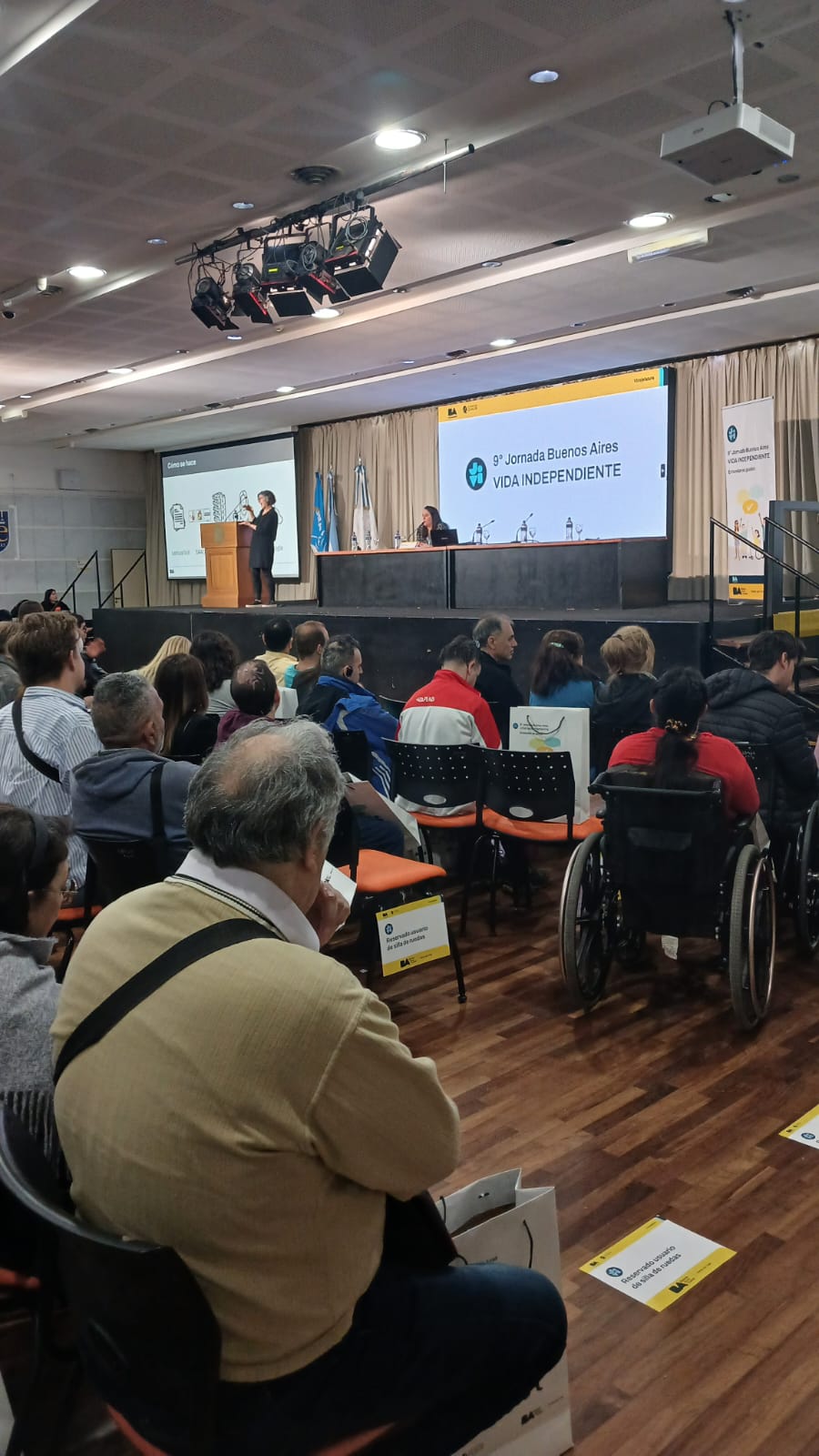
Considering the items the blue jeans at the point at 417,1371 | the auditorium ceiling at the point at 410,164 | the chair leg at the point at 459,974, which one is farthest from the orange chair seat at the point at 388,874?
the auditorium ceiling at the point at 410,164

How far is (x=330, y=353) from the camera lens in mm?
9383

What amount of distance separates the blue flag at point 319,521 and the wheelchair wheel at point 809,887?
10.5 metres

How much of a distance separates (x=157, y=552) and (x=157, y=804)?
1452cm

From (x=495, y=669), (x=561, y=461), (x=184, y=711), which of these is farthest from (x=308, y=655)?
(x=561, y=461)

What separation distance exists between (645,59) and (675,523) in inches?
262

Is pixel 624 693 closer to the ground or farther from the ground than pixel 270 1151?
farther from the ground

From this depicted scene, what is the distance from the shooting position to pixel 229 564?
12.6m

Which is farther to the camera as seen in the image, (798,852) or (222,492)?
(222,492)

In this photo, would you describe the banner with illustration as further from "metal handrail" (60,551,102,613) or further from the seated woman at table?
"metal handrail" (60,551,102,613)

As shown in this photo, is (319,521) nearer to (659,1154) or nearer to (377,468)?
(377,468)

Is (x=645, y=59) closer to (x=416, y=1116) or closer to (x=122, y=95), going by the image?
(x=122, y=95)

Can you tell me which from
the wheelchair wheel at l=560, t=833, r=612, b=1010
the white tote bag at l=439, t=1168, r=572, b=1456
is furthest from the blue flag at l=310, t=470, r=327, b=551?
the white tote bag at l=439, t=1168, r=572, b=1456

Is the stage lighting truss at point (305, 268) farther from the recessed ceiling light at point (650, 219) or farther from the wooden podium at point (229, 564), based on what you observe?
the wooden podium at point (229, 564)

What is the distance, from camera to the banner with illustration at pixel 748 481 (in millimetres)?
9258
